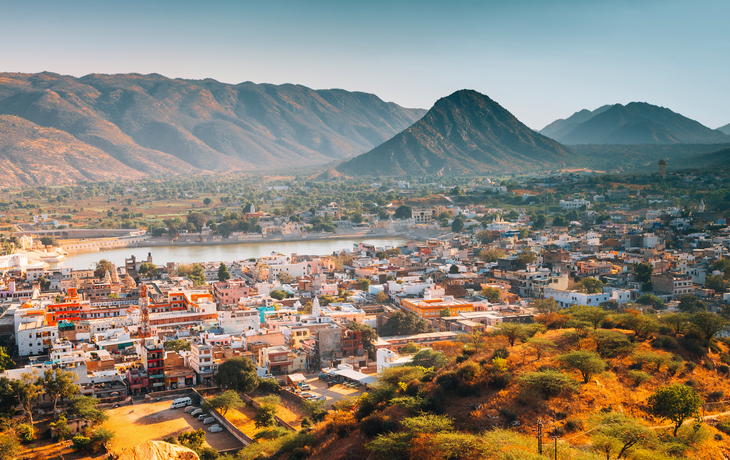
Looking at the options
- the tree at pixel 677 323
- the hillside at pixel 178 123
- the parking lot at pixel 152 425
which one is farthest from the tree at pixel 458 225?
the hillside at pixel 178 123

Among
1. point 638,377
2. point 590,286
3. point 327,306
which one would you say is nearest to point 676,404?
point 638,377

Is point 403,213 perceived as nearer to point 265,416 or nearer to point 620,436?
point 265,416

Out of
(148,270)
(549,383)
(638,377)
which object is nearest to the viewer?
(549,383)

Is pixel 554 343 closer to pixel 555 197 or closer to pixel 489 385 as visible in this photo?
pixel 489 385

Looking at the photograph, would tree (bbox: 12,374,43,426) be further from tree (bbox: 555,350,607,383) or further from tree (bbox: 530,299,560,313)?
tree (bbox: 530,299,560,313)

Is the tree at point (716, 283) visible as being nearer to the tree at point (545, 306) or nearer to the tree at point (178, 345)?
the tree at point (545, 306)

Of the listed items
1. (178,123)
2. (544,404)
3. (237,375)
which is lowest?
(237,375)
